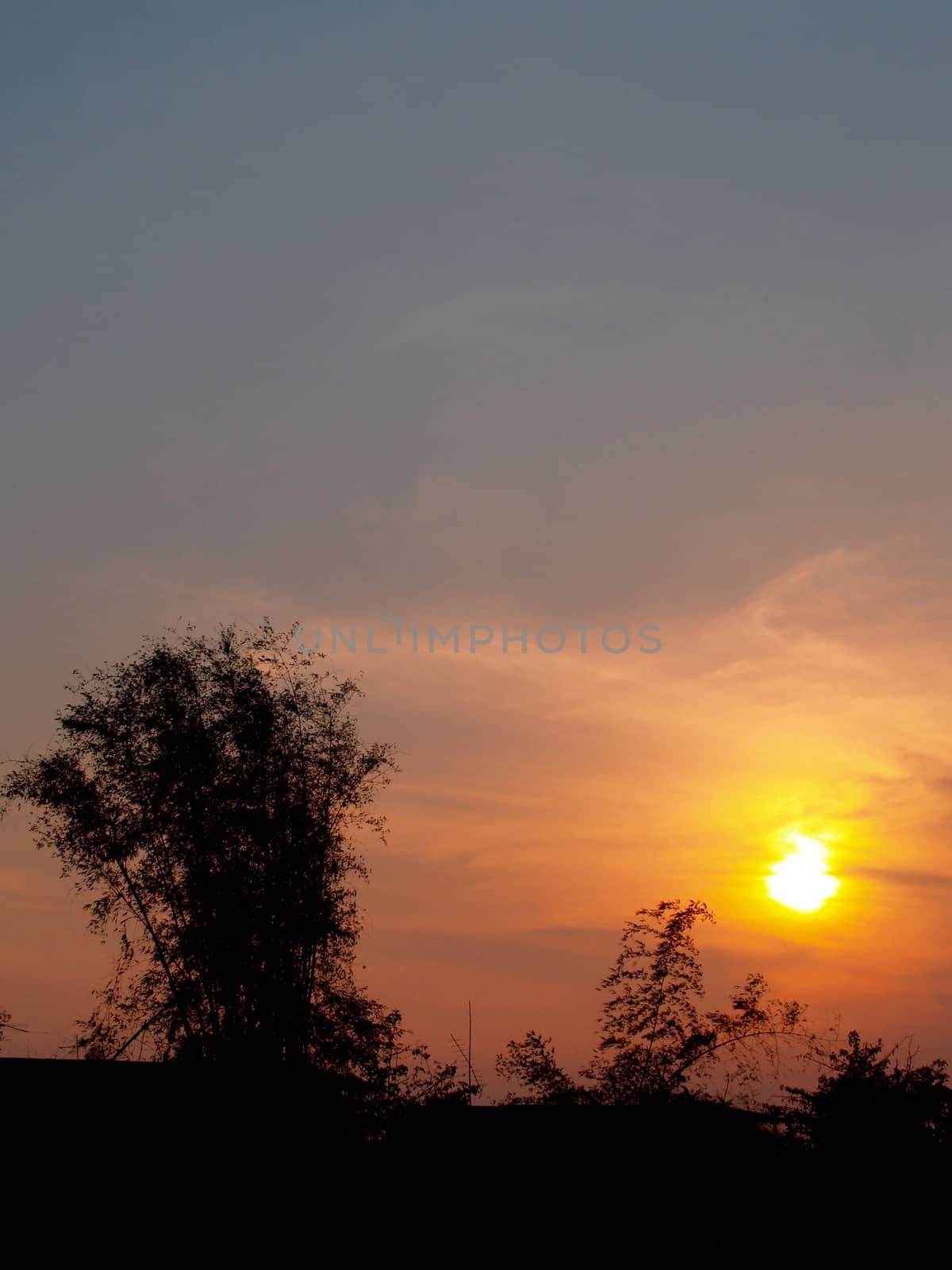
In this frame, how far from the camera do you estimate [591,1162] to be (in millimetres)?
20188

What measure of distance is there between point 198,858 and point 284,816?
6.01 ft

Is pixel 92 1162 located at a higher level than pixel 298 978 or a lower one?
lower

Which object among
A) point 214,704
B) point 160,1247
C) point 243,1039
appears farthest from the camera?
point 214,704

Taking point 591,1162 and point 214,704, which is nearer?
point 591,1162

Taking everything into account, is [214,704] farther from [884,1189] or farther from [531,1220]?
[884,1189]

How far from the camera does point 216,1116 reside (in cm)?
1964

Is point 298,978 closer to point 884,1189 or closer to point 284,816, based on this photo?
point 284,816

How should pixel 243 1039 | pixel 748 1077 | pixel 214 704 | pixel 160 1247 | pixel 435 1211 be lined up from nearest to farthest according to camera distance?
pixel 160 1247
pixel 435 1211
pixel 748 1077
pixel 243 1039
pixel 214 704

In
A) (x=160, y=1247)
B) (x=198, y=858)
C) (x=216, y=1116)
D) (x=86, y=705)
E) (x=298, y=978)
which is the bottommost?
(x=160, y=1247)

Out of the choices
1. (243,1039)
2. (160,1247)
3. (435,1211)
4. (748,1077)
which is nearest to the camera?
(160,1247)

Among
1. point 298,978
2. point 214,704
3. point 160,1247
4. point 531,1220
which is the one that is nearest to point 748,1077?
point 531,1220

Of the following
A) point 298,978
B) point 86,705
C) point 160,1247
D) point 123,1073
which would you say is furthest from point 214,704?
point 160,1247

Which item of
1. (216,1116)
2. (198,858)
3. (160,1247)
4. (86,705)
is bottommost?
(160,1247)

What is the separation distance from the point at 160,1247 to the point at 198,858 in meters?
7.81
